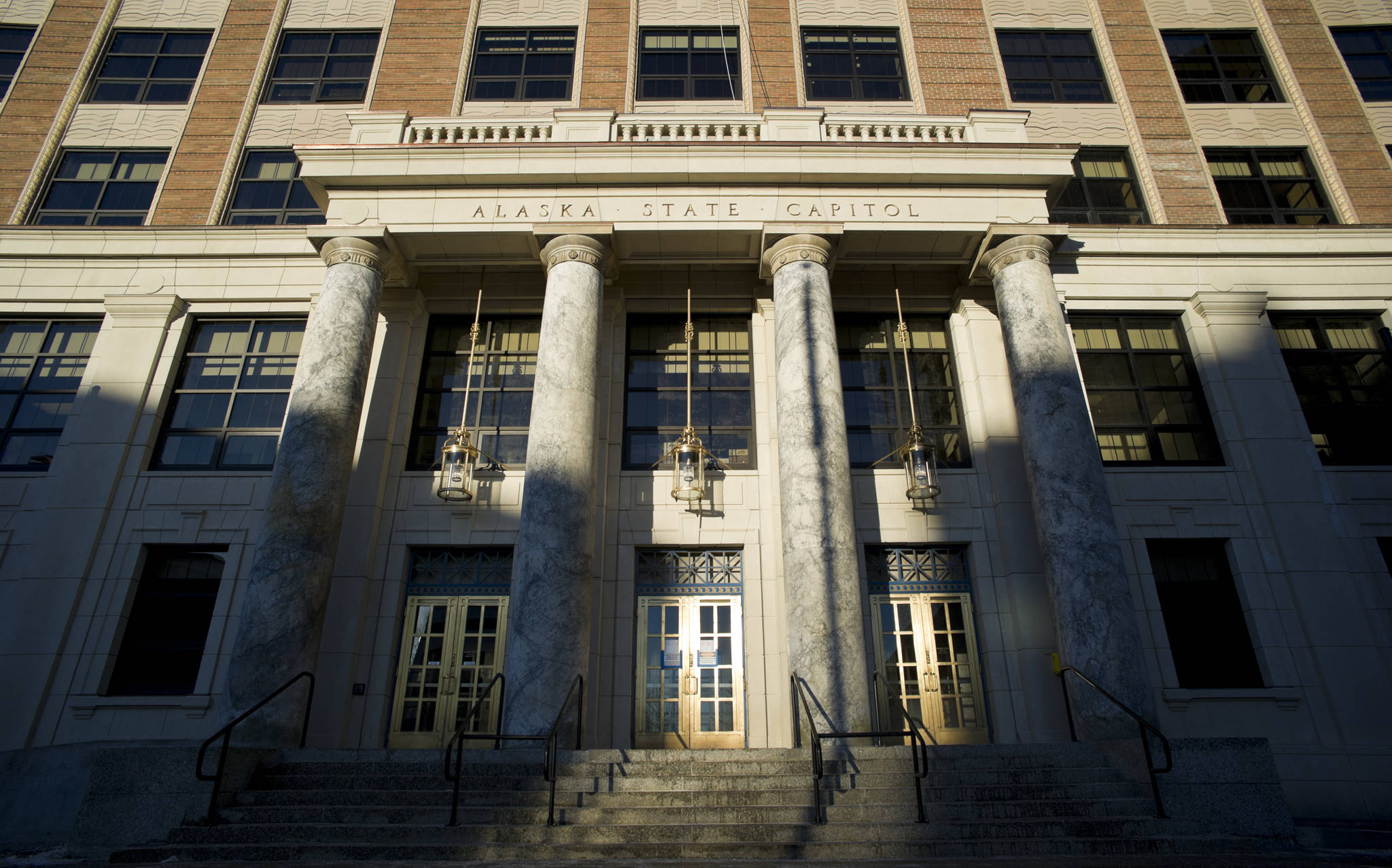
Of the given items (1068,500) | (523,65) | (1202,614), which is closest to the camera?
(1068,500)

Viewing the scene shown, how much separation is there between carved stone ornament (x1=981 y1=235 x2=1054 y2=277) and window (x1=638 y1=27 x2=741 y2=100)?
7.34 meters

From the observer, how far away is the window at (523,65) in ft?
58.4

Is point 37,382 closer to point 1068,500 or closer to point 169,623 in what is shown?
point 169,623

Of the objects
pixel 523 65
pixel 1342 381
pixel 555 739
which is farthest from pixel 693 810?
pixel 523 65

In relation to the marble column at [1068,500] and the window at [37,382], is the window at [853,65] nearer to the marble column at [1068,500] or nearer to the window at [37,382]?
the marble column at [1068,500]

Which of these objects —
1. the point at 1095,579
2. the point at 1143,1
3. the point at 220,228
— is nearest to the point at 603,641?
the point at 1095,579

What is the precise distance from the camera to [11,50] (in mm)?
18203

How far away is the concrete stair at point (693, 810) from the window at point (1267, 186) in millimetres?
12708

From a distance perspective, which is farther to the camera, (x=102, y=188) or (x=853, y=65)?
(x=853, y=65)

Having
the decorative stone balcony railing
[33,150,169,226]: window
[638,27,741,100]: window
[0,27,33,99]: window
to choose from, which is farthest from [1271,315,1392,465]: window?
[0,27,33,99]: window

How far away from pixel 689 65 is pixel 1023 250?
9053 millimetres

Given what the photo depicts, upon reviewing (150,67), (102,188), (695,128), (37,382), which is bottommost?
(37,382)

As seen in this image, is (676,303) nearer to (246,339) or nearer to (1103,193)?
(246,339)

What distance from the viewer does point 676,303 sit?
15.3m
